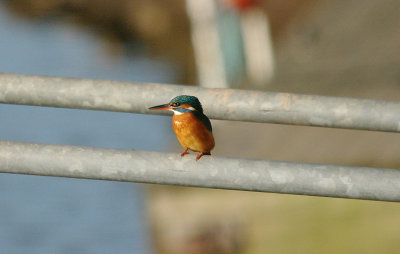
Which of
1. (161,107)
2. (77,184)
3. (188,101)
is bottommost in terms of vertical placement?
(161,107)

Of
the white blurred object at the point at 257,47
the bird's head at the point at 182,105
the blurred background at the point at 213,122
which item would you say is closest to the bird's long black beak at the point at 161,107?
the bird's head at the point at 182,105

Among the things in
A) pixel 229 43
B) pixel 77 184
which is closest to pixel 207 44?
pixel 229 43

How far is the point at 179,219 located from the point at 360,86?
3.27 meters

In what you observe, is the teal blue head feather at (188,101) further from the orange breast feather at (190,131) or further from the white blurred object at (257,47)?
the white blurred object at (257,47)

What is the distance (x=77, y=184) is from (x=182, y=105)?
907cm

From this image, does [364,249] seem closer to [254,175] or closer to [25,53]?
[254,175]

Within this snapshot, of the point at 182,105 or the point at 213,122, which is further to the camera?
the point at 213,122

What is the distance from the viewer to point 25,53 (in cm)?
1919

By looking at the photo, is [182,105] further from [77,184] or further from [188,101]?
[77,184]

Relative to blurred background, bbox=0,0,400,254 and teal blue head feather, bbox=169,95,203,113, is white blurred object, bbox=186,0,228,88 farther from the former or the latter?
teal blue head feather, bbox=169,95,203,113

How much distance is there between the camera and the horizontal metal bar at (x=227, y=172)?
231 cm

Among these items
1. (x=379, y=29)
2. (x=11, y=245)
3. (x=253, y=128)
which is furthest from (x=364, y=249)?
(x=379, y=29)

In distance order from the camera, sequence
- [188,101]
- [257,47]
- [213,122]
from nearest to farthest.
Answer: [188,101] < [213,122] < [257,47]

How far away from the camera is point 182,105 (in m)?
2.74
